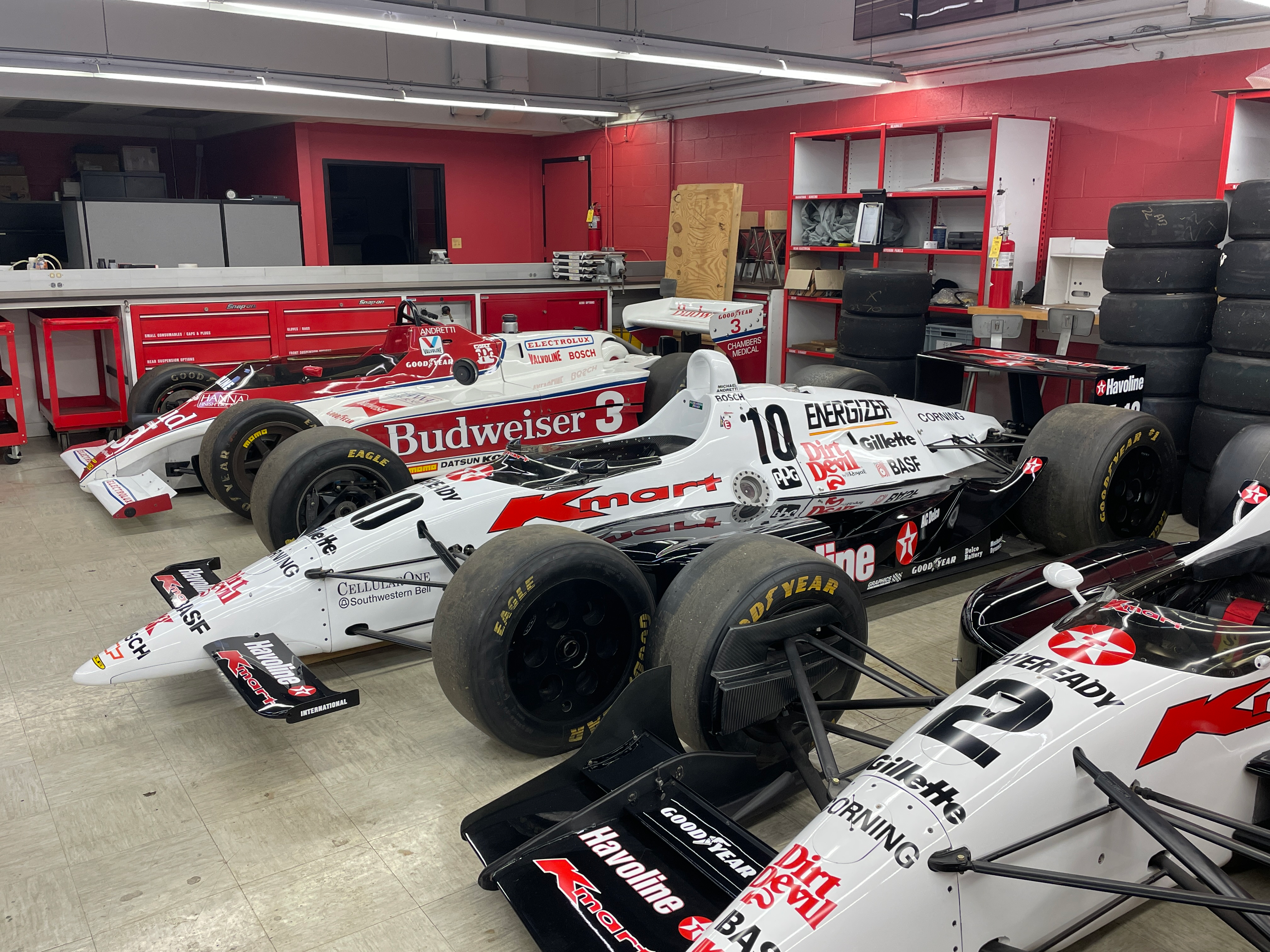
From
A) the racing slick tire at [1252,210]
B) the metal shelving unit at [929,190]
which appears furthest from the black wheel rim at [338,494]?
the metal shelving unit at [929,190]

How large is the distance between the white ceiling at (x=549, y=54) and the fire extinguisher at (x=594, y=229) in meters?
1.37

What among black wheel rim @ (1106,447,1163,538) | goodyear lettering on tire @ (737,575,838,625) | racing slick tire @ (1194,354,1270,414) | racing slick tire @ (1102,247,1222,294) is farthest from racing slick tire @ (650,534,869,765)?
racing slick tire @ (1102,247,1222,294)

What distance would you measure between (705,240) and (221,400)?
606 centimetres

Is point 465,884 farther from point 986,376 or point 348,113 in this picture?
point 348,113

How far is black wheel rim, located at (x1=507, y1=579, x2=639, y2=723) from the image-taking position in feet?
10.6

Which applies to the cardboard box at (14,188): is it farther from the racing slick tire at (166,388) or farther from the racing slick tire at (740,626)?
the racing slick tire at (740,626)

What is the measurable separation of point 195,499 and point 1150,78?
7.65m

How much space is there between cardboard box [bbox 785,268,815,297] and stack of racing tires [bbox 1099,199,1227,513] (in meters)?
3.46

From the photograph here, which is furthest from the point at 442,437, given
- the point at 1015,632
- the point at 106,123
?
the point at 106,123

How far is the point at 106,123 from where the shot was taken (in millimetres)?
15266

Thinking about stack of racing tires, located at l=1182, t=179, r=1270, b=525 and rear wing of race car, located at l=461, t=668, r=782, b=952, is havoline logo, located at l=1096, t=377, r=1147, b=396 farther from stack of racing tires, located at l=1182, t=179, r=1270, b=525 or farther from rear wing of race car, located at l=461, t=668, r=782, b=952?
rear wing of race car, located at l=461, t=668, r=782, b=952

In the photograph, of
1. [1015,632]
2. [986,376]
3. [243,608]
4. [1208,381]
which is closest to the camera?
[1015,632]

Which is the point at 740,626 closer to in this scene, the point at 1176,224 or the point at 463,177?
the point at 1176,224

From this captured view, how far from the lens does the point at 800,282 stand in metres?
9.61
